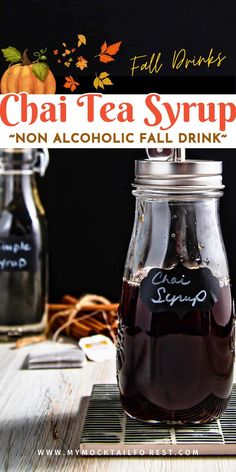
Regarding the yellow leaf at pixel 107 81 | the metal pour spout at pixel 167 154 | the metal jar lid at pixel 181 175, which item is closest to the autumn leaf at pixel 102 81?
the yellow leaf at pixel 107 81

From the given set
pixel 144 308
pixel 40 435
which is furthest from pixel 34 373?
pixel 144 308

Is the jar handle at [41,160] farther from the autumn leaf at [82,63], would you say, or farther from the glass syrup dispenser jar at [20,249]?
the autumn leaf at [82,63]

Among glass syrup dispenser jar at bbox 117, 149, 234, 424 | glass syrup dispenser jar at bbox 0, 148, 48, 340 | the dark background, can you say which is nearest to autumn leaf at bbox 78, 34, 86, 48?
the dark background

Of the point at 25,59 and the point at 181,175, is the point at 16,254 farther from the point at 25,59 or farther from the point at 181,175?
the point at 181,175

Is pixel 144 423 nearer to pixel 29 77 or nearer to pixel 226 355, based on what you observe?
pixel 226 355

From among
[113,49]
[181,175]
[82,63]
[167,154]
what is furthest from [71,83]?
[181,175]

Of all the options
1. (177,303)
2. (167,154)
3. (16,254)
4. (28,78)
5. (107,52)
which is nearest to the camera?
(177,303)

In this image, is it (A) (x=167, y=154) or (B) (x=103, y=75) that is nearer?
(A) (x=167, y=154)

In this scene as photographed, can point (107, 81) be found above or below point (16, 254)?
above
